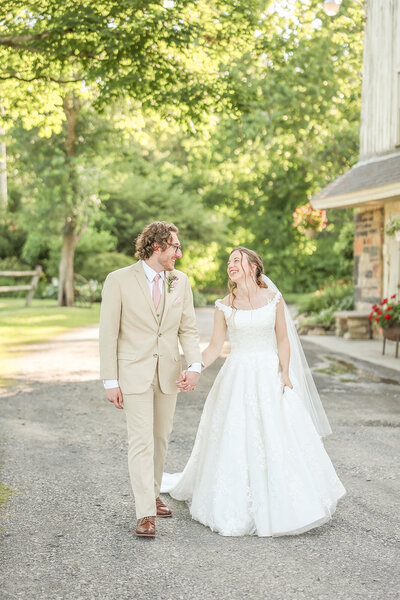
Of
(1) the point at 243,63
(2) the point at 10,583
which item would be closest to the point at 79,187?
(1) the point at 243,63

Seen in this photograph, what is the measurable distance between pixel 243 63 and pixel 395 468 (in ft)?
72.3

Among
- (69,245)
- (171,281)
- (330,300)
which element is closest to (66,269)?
(69,245)

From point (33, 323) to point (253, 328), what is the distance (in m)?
16.7

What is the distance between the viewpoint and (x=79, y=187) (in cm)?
2706

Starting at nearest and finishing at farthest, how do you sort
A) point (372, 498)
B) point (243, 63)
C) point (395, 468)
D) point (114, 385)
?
point (114, 385) → point (372, 498) → point (395, 468) → point (243, 63)

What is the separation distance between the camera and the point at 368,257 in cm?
1759

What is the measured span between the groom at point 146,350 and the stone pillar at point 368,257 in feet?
43.0

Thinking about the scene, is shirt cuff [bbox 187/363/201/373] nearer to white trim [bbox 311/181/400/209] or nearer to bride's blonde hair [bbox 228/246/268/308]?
bride's blonde hair [bbox 228/246/268/308]

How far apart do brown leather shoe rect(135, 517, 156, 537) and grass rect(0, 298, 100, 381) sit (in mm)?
7674

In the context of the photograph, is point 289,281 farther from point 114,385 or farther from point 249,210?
point 114,385

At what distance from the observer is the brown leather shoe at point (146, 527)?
14.5ft

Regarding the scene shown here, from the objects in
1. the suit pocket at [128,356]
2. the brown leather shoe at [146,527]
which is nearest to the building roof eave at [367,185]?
the suit pocket at [128,356]

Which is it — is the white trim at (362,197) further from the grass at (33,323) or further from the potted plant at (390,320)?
the grass at (33,323)

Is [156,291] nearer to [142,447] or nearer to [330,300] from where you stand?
[142,447]
